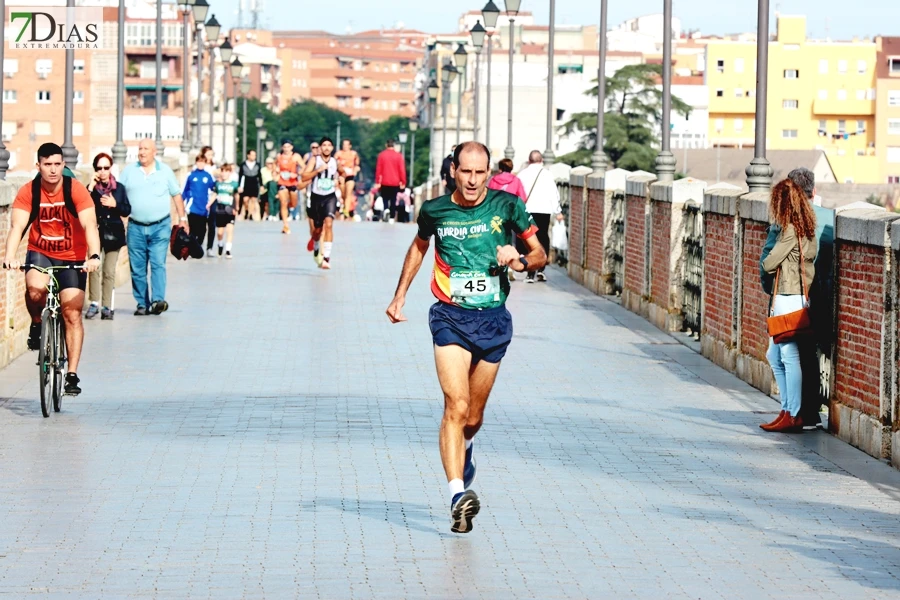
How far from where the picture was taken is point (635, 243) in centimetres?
2261

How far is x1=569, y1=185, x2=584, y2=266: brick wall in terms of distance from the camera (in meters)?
27.9

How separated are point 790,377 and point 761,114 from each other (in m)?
4.58

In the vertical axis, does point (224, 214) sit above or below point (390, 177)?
below

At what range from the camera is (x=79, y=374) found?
50.7 ft

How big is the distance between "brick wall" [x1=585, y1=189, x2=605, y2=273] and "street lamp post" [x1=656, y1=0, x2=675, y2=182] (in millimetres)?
2987

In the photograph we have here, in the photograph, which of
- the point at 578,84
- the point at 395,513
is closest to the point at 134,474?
the point at 395,513

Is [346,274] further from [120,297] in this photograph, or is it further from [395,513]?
[395,513]

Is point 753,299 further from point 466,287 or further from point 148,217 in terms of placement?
point 148,217

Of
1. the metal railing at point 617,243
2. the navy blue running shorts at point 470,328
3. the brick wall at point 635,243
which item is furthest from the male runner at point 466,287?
the metal railing at point 617,243

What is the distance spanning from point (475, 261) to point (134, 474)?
2571 millimetres

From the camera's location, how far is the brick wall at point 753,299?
1498 centimetres

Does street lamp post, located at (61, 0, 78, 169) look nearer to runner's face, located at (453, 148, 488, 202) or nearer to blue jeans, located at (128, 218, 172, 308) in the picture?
blue jeans, located at (128, 218, 172, 308)

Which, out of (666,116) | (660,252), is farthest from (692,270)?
(666,116)

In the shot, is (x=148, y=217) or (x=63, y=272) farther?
(x=148, y=217)
